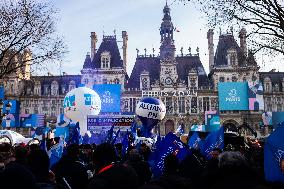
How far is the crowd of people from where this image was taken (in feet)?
8.11

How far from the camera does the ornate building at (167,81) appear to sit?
58.8 m

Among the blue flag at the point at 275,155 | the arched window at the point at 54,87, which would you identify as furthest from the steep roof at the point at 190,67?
the blue flag at the point at 275,155

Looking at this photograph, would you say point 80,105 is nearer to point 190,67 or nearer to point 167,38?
point 167,38

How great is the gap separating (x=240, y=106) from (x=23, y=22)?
30393 mm

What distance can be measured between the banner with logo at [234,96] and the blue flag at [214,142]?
3544cm

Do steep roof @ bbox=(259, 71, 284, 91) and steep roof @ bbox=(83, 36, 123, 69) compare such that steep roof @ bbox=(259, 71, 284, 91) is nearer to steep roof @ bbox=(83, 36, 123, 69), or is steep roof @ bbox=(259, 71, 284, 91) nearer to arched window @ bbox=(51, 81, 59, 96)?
steep roof @ bbox=(83, 36, 123, 69)

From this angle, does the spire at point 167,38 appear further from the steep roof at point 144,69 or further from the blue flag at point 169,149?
the blue flag at point 169,149

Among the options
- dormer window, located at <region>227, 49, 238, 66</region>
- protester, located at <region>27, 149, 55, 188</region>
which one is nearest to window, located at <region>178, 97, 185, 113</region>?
dormer window, located at <region>227, 49, 238, 66</region>

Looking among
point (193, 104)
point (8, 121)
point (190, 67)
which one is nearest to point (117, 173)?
point (8, 121)

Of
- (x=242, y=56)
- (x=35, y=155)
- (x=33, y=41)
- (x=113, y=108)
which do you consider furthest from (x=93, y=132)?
(x=113, y=108)

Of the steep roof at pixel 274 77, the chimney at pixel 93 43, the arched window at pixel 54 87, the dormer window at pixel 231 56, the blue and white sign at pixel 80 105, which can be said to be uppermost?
the chimney at pixel 93 43

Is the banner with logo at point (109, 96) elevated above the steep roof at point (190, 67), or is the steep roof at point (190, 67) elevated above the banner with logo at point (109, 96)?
the steep roof at point (190, 67)

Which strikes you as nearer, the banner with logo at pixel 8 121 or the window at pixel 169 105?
the banner with logo at pixel 8 121

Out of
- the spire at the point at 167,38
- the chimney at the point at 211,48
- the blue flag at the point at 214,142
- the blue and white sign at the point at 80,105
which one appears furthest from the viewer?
the chimney at the point at 211,48
